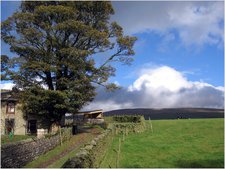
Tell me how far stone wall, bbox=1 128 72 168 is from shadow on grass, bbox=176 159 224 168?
10895 mm

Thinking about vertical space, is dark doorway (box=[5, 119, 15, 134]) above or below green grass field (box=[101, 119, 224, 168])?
above

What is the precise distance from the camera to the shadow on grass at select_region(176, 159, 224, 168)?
1952 centimetres

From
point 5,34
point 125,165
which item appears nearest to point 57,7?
point 5,34

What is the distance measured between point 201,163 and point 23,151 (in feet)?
42.0

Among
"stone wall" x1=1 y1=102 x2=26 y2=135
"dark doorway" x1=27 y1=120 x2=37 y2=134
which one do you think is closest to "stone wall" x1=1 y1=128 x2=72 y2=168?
"stone wall" x1=1 y1=102 x2=26 y2=135

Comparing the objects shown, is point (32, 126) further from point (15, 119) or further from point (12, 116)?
point (12, 116)

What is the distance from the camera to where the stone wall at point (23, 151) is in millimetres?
21547

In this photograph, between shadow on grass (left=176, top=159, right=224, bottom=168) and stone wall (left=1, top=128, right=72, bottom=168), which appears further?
stone wall (left=1, top=128, right=72, bottom=168)

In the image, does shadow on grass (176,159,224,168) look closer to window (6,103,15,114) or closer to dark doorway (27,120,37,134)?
dark doorway (27,120,37,134)

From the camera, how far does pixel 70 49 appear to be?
4116 cm

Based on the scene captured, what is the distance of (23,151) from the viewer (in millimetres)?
24609

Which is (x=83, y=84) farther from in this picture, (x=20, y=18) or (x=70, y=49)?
(x=20, y=18)

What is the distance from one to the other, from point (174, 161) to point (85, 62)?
80.6ft

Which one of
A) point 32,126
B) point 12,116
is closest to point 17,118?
point 12,116
